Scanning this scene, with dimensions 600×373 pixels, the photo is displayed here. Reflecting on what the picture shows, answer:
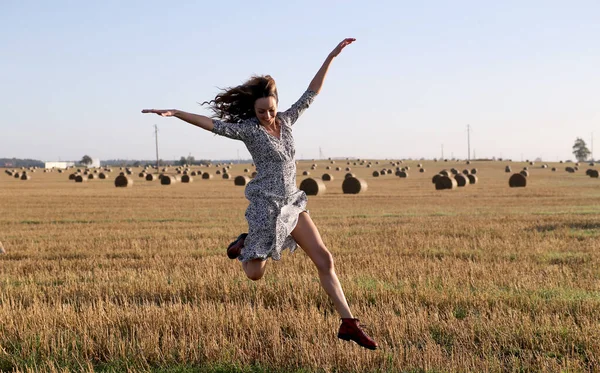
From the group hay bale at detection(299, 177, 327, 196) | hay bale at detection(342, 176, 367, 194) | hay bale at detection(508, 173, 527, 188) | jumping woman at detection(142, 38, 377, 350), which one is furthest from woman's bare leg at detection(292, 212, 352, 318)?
hay bale at detection(508, 173, 527, 188)

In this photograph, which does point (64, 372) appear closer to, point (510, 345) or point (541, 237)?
point (510, 345)

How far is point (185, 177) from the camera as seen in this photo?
2329 inches

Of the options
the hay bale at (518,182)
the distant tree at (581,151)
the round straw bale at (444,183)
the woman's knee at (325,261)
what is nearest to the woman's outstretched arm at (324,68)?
the woman's knee at (325,261)

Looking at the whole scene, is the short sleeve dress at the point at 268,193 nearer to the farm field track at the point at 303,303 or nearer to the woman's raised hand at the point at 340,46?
the farm field track at the point at 303,303

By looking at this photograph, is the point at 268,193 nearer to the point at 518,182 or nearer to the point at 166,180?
the point at 518,182

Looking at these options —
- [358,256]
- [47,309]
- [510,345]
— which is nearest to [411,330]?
[510,345]

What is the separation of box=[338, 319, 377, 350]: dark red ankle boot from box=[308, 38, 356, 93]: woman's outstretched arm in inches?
87.6

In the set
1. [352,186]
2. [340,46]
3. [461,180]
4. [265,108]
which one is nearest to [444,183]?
[461,180]

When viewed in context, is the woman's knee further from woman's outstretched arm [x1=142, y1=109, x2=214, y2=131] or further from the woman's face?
woman's outstretched arm [x1=142, y1=109, x2=214, y2=131]

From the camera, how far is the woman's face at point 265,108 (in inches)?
237

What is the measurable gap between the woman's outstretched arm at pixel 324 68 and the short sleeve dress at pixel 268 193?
0.71 meters

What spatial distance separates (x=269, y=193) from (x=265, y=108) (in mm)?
744

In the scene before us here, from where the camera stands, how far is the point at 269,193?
237 inches

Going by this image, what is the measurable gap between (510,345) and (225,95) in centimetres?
339
